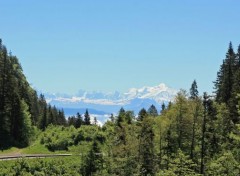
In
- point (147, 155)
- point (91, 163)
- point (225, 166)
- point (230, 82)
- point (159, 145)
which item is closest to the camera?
point (225, 166)

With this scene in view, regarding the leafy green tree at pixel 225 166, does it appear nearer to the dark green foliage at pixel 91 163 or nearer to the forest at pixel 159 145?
the forest at pixel 159 145

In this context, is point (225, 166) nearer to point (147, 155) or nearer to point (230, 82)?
point (147, 155)

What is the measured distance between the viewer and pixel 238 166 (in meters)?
33.2

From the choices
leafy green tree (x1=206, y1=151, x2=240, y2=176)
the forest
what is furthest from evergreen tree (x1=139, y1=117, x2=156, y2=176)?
leafy green tree (x1=206, y1=151, x2=240, y2=176)

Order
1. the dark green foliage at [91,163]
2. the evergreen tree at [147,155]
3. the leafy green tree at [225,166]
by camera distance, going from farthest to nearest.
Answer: the dark green foliage at [91,163]
the evergreen tree at [147,155]
the leafy green tree at [225,166]

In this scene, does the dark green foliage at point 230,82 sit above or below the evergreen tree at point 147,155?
above

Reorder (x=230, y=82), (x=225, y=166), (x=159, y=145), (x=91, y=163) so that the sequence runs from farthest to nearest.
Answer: (x=230, y=82) → (x=159, y=145) → (x=91, y=163) → (x=225, y=166)

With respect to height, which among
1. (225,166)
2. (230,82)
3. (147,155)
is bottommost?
(225,166)

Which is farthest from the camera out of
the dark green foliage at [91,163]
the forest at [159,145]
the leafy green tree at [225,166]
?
the dark green foliage at [91,163]

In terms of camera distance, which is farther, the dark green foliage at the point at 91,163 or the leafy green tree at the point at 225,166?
the dark green foliage at the point at 91,163

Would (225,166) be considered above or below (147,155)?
below

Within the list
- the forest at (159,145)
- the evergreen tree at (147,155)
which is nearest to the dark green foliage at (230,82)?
the forest at (159,145)

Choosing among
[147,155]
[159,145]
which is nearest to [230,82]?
[159,145]

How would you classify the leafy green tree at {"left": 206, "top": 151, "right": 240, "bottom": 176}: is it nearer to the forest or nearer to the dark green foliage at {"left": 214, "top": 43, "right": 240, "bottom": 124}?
the forest
